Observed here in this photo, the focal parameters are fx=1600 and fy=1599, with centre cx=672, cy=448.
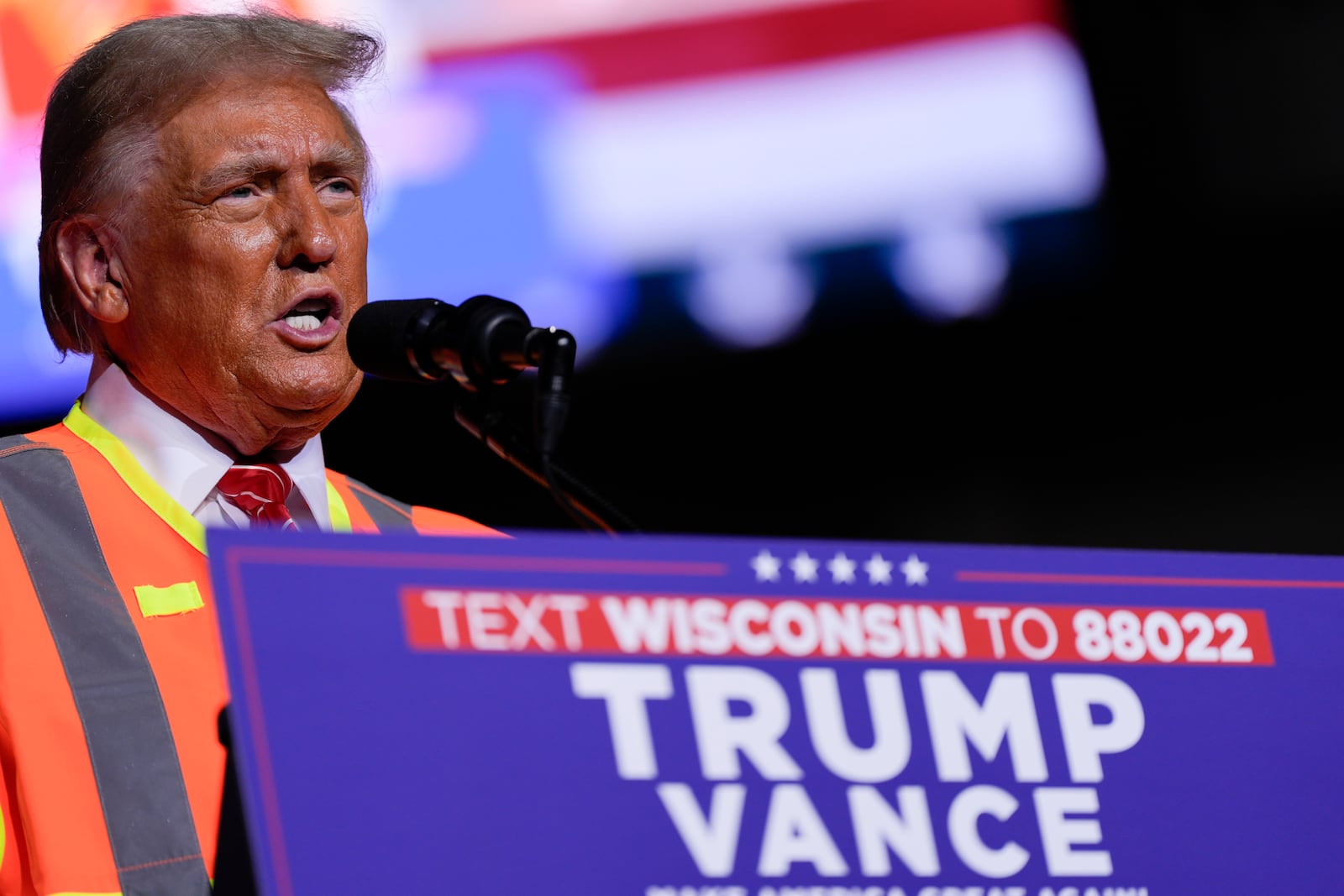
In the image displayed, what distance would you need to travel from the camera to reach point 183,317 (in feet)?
5.70

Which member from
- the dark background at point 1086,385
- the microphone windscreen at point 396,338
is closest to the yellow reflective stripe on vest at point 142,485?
the microphone windscreen at point 396,338

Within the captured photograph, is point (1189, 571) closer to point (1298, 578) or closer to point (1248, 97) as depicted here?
point (1298, 578)

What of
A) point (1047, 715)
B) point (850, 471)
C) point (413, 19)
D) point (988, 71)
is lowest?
point (850, 471)

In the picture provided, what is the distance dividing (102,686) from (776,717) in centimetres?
71

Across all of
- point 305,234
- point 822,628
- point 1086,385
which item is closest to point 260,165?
point 305,234

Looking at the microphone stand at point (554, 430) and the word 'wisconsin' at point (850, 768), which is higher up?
the microphone stand at point (554, 430)

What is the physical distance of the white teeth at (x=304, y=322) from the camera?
1773 mm

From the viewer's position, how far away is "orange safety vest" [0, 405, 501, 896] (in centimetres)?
137

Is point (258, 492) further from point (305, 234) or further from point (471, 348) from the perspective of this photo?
point (471, 348)

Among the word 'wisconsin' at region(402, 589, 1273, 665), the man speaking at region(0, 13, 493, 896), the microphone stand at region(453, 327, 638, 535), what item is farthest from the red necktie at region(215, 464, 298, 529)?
the word 'wisconsin' at region(402, 589, 1273, 665)

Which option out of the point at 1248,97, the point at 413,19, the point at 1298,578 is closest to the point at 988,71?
the point at 1248,97

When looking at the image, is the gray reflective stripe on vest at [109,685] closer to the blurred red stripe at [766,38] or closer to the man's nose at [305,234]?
the man's nose at [305,234]

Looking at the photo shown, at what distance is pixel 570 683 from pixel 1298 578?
1.83ft

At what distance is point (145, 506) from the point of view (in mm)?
1683
